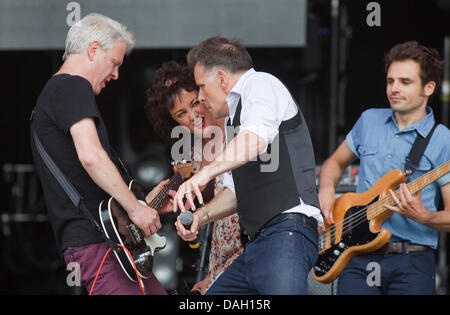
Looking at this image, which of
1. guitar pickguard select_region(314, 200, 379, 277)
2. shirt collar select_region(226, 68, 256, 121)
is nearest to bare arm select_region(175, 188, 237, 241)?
shirt collar select_region(226, 68, 256, 121)

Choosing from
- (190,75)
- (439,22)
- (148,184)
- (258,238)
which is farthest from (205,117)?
(439,22)

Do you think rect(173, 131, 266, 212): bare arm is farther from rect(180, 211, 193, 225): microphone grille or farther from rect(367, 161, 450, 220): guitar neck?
rect(367, 161, 450, 220): guitar neck

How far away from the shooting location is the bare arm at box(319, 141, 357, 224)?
3.72m

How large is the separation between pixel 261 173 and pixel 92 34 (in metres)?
1.16

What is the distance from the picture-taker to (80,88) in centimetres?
281

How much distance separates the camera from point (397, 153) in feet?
11.5

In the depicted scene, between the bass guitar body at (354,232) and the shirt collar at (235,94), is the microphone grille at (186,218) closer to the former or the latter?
the shirt collar at (235,94)

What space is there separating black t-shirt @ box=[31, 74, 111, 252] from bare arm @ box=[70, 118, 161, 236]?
10cm

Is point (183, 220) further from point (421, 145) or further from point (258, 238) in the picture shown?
point (421, 145)

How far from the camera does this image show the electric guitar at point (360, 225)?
3.33 metres

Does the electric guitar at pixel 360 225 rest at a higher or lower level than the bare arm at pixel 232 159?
lower

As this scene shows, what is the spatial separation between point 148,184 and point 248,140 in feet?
16.4

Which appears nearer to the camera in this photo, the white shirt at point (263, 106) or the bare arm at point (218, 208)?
the white shirt at point (263, 106)

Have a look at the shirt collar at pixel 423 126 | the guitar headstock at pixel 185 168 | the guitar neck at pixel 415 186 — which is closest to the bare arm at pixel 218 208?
the guitar headstock at pixel 185 168
